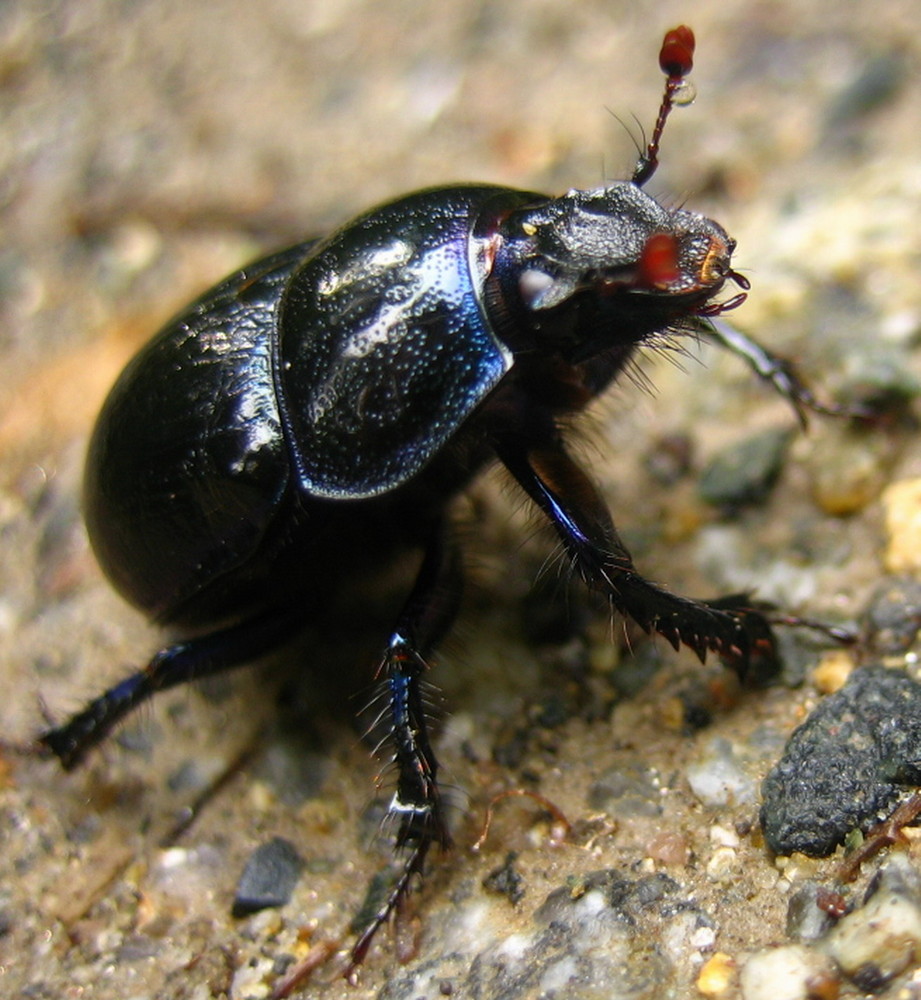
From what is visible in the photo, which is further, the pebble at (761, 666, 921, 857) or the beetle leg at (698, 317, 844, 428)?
the beetle leg at (698, 317, 844, 428)

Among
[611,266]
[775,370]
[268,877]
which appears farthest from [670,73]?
[268,877]

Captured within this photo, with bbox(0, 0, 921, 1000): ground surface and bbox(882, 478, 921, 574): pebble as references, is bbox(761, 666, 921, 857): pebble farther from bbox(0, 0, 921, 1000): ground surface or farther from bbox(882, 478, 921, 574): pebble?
bbox(882, 478, 921, 574): pebble

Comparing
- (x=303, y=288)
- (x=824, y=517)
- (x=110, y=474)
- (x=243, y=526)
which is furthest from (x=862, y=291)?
(x=110, y=474)

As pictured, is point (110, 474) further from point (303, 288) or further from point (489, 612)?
point (489, 612)

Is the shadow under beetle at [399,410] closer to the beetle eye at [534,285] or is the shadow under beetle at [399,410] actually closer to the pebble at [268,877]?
the beetle eye at [534,285]

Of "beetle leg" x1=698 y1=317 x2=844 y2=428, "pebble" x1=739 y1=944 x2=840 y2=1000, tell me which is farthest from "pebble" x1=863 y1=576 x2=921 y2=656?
"pebble" x1=739 y1=944 x2=840 y2=1000

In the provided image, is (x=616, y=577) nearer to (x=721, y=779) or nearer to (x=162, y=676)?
(x=721, y=779)

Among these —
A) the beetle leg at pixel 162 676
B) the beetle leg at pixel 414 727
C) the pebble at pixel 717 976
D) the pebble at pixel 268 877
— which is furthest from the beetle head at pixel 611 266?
the pebble at pixel 268 877
